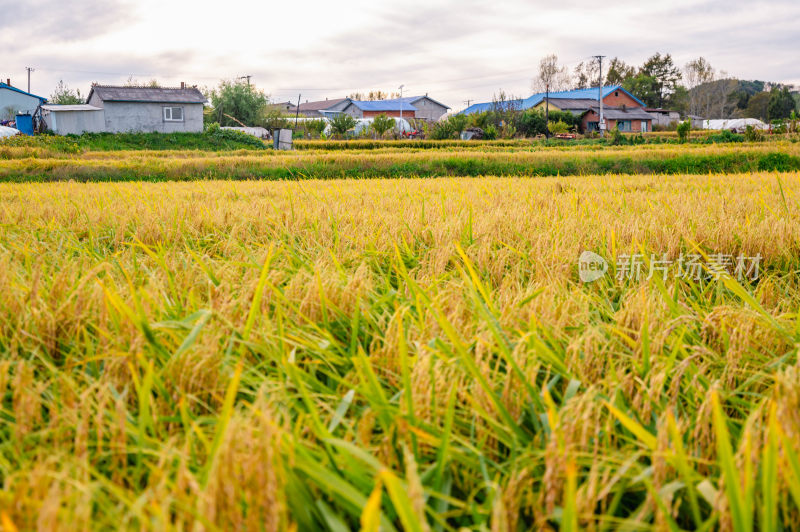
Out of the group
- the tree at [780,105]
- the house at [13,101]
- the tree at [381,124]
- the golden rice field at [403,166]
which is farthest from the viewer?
the tree at [780,105]

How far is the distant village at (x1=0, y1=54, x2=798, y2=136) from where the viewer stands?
31.1 meters

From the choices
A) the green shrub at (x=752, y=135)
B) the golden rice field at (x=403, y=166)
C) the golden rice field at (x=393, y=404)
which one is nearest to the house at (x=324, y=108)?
the green shrub at (x=752, y=135)

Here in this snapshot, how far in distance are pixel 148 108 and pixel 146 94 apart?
2.83 ft

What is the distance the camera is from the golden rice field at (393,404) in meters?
0.78

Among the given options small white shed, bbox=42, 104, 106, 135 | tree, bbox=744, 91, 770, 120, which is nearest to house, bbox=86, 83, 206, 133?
small white shed, bbox=42, 104, 106, 135

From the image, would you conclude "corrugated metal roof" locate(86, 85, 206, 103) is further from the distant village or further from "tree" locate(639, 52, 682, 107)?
"tree" locate(639, 52, 682, 107)

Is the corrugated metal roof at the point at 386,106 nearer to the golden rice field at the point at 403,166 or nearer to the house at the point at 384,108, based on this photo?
the house at the point at 384,108

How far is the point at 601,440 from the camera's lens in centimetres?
108

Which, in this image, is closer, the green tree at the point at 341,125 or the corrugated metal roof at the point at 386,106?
the green tree at the point at 341,125

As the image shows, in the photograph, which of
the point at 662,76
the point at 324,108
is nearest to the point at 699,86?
the point at 662,76

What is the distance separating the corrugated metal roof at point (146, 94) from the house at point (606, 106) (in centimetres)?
2777

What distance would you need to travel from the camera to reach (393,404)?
1157mm

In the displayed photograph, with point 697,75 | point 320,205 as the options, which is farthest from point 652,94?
point 320,205

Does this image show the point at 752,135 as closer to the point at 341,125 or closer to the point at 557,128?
the point at 557,128
